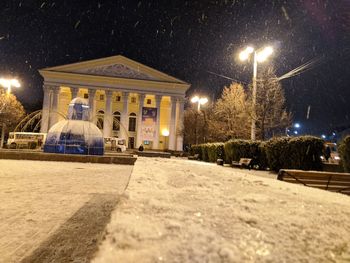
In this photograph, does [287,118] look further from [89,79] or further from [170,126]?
[89,79]

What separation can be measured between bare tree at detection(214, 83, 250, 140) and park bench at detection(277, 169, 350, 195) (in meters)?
21.6

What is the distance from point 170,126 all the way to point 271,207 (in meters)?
56.2

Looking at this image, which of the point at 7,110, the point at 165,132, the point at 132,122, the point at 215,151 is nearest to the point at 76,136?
the point at 215,151

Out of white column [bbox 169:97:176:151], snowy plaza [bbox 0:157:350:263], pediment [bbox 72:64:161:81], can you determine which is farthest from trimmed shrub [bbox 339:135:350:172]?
pediment [bbox 72:64:161:81]

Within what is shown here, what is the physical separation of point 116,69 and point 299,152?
159 ft

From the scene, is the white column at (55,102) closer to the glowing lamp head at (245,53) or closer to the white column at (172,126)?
the white column at (172,126)

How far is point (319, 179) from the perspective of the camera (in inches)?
287

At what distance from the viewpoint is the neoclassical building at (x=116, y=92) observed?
5497 centimetres

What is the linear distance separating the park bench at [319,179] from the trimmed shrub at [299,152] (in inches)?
208

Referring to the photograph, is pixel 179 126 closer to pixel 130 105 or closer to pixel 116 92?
pixel 130 105

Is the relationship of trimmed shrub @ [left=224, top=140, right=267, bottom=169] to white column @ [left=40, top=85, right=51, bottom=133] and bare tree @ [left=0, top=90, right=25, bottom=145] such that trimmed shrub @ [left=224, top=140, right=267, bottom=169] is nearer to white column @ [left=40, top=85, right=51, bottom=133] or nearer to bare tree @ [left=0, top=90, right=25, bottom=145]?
bare tree @ [left=0, top=90, right=25, bottom=145]

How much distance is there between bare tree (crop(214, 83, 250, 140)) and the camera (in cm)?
3065

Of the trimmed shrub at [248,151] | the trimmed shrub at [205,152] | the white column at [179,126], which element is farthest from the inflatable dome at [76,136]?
the white column at [179,126]

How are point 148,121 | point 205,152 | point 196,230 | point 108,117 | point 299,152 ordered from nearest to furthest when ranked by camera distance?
point 196,230 → point 299,152 → point 205,152 → point 148,121 → point 108,117
